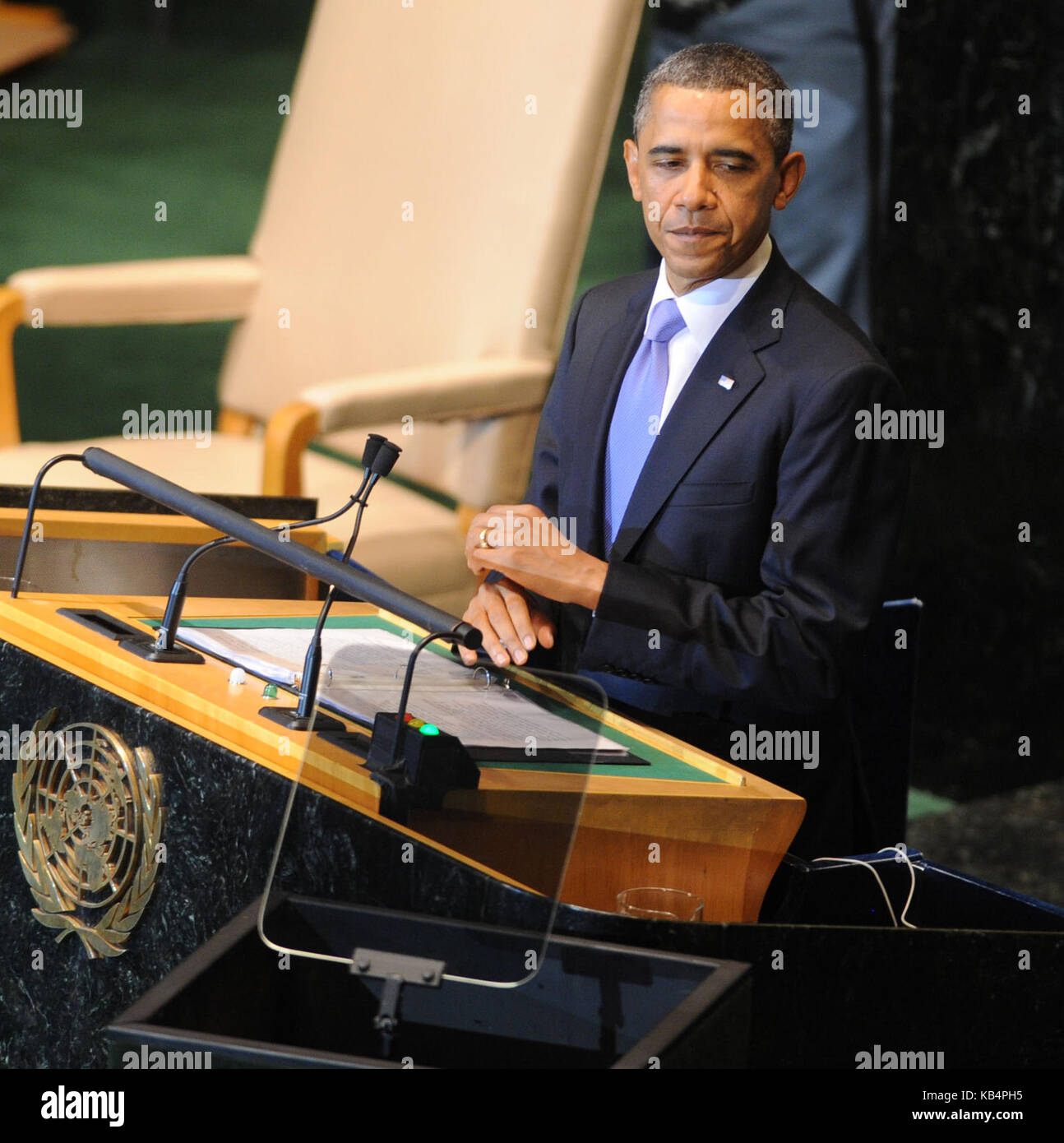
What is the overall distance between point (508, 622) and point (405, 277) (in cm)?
140

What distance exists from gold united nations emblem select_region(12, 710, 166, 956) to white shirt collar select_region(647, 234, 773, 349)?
743 millimetres

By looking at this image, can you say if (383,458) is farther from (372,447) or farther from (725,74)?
(725,74)

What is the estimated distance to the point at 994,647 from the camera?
11.0ft

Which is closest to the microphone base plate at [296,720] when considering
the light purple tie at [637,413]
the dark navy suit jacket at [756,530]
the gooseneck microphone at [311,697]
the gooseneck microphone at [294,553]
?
the gooseneck microphone at [311,697]

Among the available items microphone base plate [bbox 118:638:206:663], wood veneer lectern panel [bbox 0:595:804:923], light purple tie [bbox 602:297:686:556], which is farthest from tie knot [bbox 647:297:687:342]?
microphone base plate [bbox 118:638:206:663]

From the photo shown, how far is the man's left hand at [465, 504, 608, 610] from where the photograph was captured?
1.80m

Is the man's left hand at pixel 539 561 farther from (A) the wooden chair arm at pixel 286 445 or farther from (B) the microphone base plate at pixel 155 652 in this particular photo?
(A) the wooden chair arm at pixel 286 445

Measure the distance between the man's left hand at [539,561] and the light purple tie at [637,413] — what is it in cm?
13

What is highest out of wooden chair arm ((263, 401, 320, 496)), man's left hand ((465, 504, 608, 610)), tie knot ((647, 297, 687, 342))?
tie knot ((647, 297, 687, 342))

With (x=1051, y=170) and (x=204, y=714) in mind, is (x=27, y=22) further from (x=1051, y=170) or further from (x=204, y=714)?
(x=204, y=714)

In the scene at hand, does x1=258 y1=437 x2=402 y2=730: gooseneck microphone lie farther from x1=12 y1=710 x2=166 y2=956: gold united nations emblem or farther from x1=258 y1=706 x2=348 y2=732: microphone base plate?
x1=12 y1=710 x2=166 y2=956: gold united nations emblem

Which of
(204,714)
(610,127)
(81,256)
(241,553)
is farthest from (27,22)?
(204,714)
